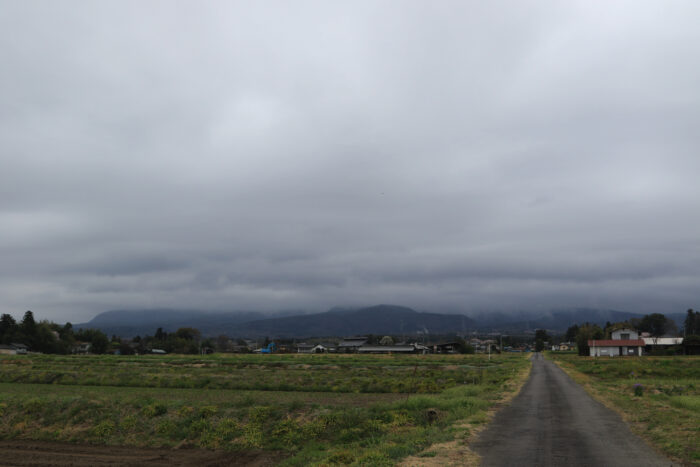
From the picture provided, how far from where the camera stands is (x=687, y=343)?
103750mm

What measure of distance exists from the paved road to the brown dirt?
9.12 meters

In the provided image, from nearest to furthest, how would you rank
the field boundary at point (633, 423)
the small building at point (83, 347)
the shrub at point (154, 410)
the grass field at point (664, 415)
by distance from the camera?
the field boundary at point (633, 423) < the grass field at point (664, 415) < the shrub at point (154, 410) < the small building at point (83, 347)

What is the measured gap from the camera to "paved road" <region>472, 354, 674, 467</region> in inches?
567

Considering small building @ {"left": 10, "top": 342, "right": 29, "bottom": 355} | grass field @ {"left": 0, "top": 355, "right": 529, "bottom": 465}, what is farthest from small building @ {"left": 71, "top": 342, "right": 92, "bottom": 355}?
grass field @ {"left": 0, "top": 355, "right": 529, "bottom": 465}

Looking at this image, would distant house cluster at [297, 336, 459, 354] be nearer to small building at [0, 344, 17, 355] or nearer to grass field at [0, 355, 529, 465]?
small building at [0, 344, 17, 355]

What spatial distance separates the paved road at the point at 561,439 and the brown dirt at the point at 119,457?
9.12 m

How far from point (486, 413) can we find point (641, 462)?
1023 centimetres

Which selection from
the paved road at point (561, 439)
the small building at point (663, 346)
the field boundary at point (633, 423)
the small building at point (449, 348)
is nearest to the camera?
the paved road at point (561, 439)

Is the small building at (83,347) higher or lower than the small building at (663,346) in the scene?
lower

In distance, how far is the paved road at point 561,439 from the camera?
14414 millimetres

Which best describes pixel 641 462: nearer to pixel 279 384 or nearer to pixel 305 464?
pixel 305 464

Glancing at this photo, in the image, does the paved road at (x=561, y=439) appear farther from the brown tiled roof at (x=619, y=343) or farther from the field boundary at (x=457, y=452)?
the brown tiled roof at (x=619, y=343)

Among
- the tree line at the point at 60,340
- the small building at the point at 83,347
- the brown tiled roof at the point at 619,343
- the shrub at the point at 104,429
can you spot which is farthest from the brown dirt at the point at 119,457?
the small building at the point at 83,347

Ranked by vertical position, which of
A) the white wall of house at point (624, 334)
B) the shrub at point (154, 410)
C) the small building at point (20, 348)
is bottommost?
the small building at point (20, 348)
